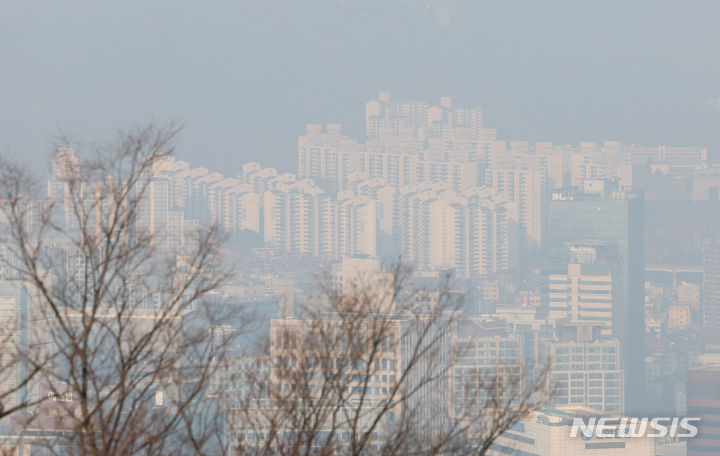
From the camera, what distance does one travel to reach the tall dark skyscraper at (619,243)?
99.8 feet

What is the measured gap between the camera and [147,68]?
2084 inches

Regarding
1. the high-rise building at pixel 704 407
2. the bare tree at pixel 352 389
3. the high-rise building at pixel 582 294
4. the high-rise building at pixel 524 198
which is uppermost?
the high-rise building at pixel 524 198

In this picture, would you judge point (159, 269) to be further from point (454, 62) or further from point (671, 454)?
point (454, 62)

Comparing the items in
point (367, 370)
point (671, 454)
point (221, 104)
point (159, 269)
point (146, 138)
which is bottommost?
point (671, 454)

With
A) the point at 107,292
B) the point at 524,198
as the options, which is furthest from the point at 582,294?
the point at 107,292

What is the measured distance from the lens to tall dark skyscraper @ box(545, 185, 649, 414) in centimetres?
3042

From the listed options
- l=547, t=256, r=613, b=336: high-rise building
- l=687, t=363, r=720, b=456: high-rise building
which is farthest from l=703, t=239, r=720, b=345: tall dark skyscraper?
l=687, t=363, r=720, b=456: high-rise building

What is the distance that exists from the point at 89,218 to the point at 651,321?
103 feet

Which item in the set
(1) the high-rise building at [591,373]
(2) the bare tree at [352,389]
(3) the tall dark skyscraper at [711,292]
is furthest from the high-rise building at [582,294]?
(2) the bare tree at [352,389]

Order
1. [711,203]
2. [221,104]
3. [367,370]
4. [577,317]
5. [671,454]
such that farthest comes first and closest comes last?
[221,104] → [711,203] → [577,317] → [671,454] → [367,370]

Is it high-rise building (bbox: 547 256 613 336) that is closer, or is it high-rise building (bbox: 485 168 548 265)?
high-rise building (bbox: 547 256 613 336)

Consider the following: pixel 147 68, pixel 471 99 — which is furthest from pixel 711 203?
pixel 147 68

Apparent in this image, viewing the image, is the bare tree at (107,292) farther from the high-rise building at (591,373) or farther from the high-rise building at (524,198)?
the high-rise building at (524,198)

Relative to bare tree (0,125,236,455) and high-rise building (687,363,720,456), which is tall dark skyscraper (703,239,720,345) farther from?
bare tree (0,125,236,455)
